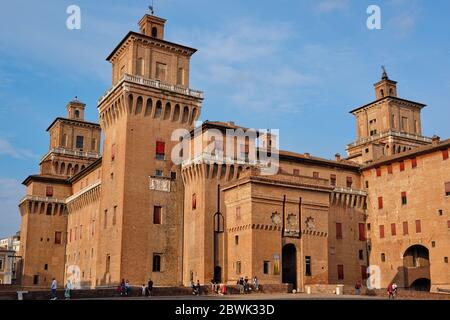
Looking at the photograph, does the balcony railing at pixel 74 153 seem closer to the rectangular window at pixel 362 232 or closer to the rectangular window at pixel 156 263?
the rectangular window at pixel 156 263

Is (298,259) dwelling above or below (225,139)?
below

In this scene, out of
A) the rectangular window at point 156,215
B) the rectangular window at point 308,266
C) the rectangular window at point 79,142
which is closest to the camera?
the rectangular window at point 308,266

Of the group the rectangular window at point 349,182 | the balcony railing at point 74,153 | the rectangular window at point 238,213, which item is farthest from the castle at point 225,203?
the balcony railing at point 74,153

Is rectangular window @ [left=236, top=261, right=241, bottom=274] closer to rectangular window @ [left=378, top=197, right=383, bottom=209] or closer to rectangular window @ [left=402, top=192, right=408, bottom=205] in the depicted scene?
rectangular window @ [left=402, top=192, right=408, bottom=205]

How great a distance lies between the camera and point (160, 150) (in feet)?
183

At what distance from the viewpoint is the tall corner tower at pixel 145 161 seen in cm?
5241

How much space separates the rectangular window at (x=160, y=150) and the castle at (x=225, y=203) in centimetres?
10

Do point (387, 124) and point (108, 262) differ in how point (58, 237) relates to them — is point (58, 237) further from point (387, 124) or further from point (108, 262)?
point (387, 124)

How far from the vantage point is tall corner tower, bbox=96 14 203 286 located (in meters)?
52.4

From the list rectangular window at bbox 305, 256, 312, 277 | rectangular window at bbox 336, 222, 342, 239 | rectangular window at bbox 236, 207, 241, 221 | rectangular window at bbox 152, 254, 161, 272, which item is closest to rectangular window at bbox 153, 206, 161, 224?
rectangular window at bbox 152, 254, 161, 272

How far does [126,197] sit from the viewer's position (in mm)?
52562
